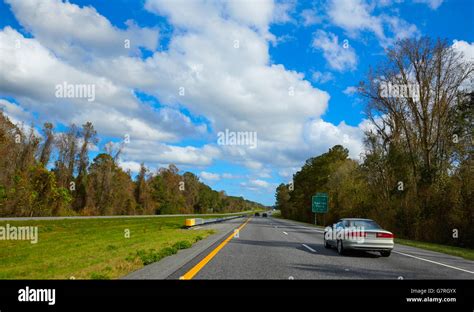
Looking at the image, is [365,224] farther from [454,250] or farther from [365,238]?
[454,250]

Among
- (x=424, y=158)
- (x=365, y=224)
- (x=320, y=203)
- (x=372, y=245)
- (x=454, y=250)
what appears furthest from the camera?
(x=320, y=203)

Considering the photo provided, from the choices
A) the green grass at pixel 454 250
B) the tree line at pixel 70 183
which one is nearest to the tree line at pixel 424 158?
the green grass at pixel 454 250

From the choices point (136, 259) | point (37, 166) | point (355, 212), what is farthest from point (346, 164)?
point (136, 259)

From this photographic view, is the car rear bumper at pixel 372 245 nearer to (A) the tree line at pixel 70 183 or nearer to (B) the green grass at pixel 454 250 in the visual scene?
(B) the green grass at pixel 454 250

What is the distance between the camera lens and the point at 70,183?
65.4m

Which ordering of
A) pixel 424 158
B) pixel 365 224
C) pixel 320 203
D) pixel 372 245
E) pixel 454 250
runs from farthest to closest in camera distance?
pixel 320 203, pixel 424 158, pixel 454 250, pixel 365 224, pixel 372 245

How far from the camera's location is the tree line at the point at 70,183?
46.0m

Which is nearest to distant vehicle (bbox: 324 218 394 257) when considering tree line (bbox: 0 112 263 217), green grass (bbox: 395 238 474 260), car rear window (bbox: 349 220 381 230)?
car rear window (bbox: 349 220 381 230)

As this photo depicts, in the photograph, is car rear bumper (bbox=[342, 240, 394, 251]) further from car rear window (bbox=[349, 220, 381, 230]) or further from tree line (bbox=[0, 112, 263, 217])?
tree line (bbox=[0, 112, 263, 217])

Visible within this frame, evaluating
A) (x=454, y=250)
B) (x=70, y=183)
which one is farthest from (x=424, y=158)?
(x=70, y=183)
